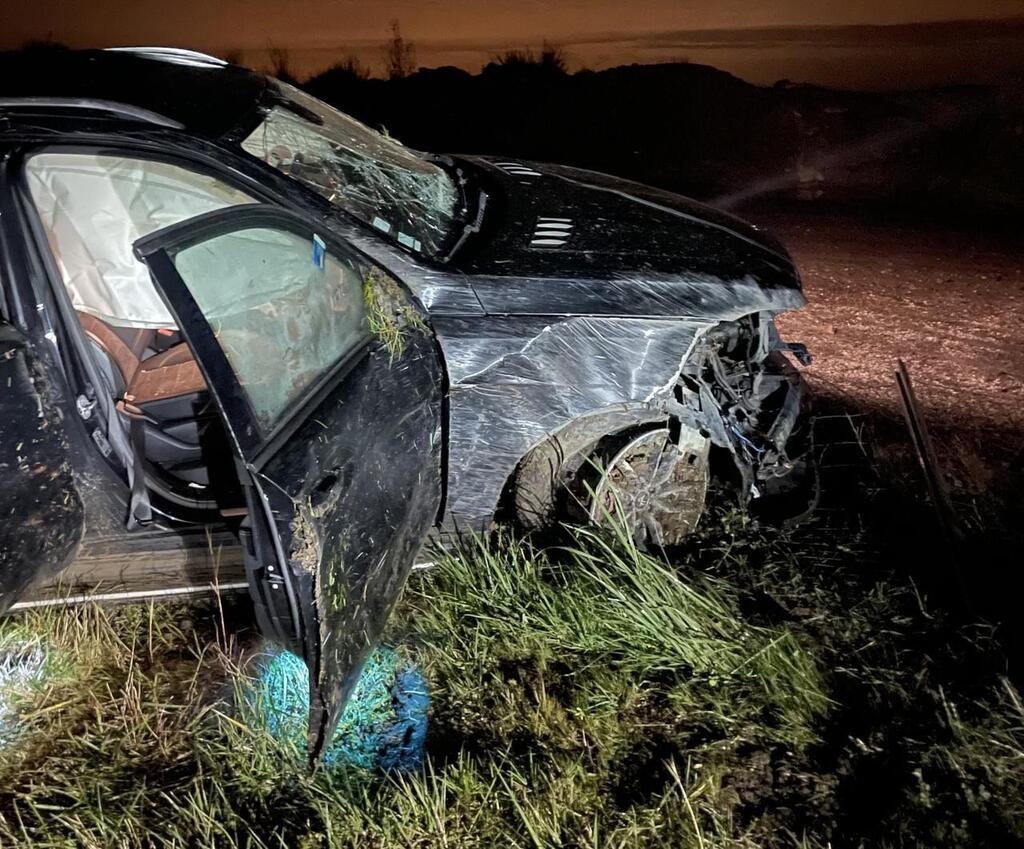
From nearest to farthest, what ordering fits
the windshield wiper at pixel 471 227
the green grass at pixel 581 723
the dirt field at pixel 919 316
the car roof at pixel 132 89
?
the green grass at pixel 581 723
the car roof at pixel 132 89
the windshield wiper at pixel 471 227
the dirt field at pixel 919 316

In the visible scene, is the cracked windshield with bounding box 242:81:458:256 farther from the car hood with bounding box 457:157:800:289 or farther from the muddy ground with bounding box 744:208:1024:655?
the muddy ground with bounding box 744:208:1024:655

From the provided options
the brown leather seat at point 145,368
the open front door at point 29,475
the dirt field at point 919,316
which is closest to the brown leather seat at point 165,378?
the brown leather seat at point 145,368

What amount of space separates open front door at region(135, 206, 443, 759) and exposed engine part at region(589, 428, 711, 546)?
633 mm

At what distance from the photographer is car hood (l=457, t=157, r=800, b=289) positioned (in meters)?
2.75

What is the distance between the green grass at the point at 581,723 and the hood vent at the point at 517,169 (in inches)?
64.6

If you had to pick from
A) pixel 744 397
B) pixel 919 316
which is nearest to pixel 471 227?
pixel 744 397

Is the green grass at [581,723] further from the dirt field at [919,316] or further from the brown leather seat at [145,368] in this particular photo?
the dirt field at [919,316]

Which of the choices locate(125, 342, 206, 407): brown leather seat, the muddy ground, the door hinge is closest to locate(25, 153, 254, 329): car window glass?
locate(125, 342, 206, 407): brown leather seat

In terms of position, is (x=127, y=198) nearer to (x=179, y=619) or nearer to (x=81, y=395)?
(x=81, y=395)

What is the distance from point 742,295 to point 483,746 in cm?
169

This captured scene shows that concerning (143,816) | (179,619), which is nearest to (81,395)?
(179,619)

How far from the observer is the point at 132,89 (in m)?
2.50

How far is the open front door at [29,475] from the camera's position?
2334 millimetres

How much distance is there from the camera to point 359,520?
221 centimetres
